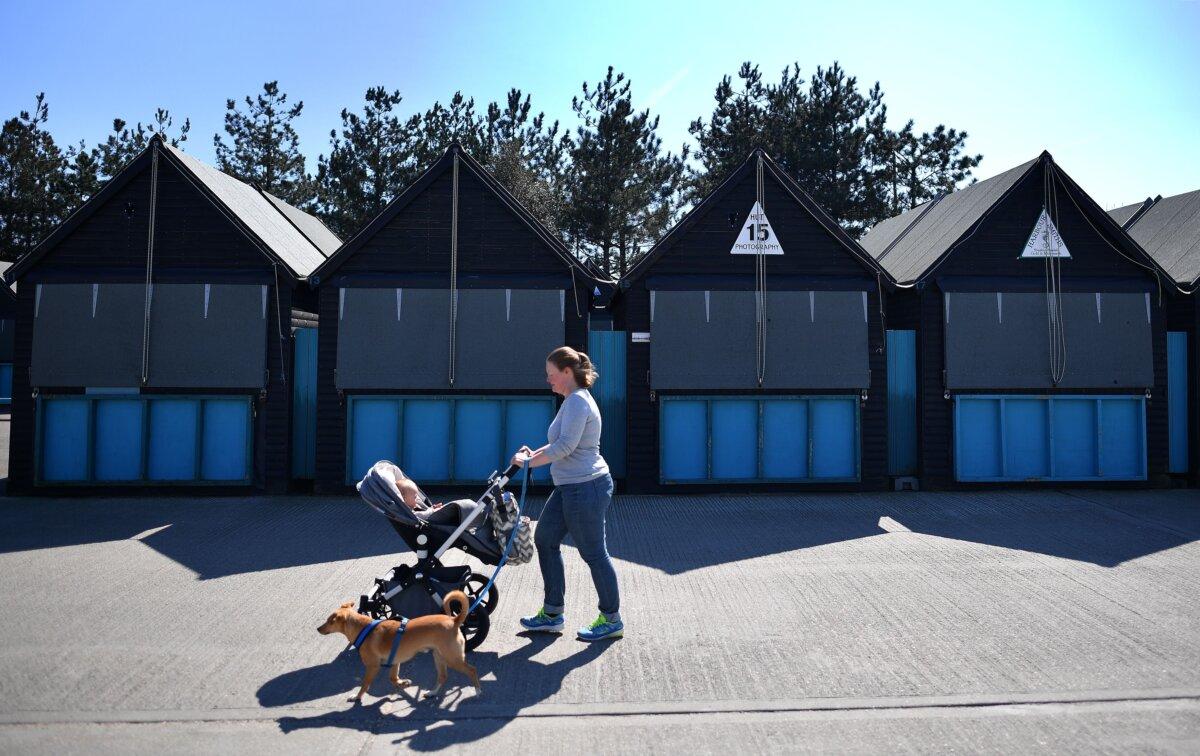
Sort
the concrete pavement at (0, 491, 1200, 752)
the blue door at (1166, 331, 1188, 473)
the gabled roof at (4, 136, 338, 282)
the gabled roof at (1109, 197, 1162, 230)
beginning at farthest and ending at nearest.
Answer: the gabled roof at (1109, 197, 1162, 230), the blue door at (1166, 331, 1188, 473), the gabled roof at (4, 136, 338, 282), the concrete pavement at (0, 491, 1200, 752)

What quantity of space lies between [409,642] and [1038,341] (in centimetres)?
1224

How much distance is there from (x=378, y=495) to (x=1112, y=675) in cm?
510

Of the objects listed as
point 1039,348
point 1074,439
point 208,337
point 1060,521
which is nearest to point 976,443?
point 1074,439

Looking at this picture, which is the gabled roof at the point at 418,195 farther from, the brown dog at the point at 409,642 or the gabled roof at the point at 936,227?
the brown dog at the point at 409,642

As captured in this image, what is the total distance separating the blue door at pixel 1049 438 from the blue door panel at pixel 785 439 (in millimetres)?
2476

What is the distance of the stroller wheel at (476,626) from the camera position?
6051 millimetres

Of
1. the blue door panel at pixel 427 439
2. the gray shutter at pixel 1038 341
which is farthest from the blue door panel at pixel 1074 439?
the blue door panel at pixel 427 439

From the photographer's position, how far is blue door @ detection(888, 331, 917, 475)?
14.1 metres

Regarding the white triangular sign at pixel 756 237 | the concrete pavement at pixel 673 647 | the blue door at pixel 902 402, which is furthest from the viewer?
the blue door at pixel 902 402

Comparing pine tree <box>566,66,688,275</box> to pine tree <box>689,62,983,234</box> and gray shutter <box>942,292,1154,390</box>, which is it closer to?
pine tree <box>689,62,983,234</box>

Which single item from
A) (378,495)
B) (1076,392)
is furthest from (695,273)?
(378,495)

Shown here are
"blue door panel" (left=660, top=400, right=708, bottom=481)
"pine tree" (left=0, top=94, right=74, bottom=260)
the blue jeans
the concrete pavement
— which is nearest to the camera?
the concrete pavement

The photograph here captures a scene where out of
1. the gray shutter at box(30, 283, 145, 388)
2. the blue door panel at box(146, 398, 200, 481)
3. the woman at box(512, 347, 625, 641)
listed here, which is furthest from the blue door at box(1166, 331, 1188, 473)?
the gray shutter at box(30, 283, 145, 388)

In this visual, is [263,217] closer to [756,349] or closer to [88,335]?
[88,335]
